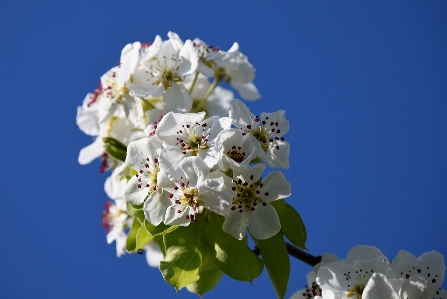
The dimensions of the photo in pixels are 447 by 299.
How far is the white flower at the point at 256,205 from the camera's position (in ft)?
6.59

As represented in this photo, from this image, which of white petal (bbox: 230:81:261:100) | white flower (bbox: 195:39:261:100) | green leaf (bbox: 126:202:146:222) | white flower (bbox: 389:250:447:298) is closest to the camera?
white flower (bbox: 389:250:447:298)

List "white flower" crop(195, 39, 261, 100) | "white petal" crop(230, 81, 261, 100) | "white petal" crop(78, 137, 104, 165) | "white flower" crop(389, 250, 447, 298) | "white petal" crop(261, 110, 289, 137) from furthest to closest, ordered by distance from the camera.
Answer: "white petal" crop(230, 81, 261, 100) < "white petal" crop(78, 137, 104, 165) < "white flower" crop(195, 39, 261, 100) < "white petal" crop(261, 110, 289, 137) < "white flower" crop(389, 250, 447, 298)

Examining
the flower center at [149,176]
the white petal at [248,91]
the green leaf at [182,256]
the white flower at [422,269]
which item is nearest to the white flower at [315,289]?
the white flower at [422,269]

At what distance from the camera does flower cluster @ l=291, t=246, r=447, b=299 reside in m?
1.90

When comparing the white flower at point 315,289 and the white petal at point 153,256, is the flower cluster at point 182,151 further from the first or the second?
the white flower at point 315,289

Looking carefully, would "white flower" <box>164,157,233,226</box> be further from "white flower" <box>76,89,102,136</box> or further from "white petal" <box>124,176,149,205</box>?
"white flower" <box>76,89,102,136</box>

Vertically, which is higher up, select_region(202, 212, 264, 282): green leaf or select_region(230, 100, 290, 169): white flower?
select_region(230, 100, 290, 169): white flower

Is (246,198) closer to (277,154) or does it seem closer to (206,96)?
(277,154)

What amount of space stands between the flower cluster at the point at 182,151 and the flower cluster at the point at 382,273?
191 millimetres

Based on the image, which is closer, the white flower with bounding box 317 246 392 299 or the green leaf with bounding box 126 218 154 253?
the white flower with bounding box 317 246 392 299

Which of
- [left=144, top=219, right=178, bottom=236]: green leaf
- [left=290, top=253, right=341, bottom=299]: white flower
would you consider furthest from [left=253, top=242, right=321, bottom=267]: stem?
[left=144, top=219, right=178, bottom=236]: green leaf

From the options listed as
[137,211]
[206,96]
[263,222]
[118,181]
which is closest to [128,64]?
[206,96]

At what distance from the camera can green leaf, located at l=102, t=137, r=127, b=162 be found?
255 cm

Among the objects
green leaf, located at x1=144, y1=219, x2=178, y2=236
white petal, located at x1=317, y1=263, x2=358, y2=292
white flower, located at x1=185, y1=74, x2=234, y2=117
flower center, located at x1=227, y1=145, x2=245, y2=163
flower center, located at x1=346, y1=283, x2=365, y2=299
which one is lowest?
flower center, located at x1=346, y1=283, x2=365, y2=299
